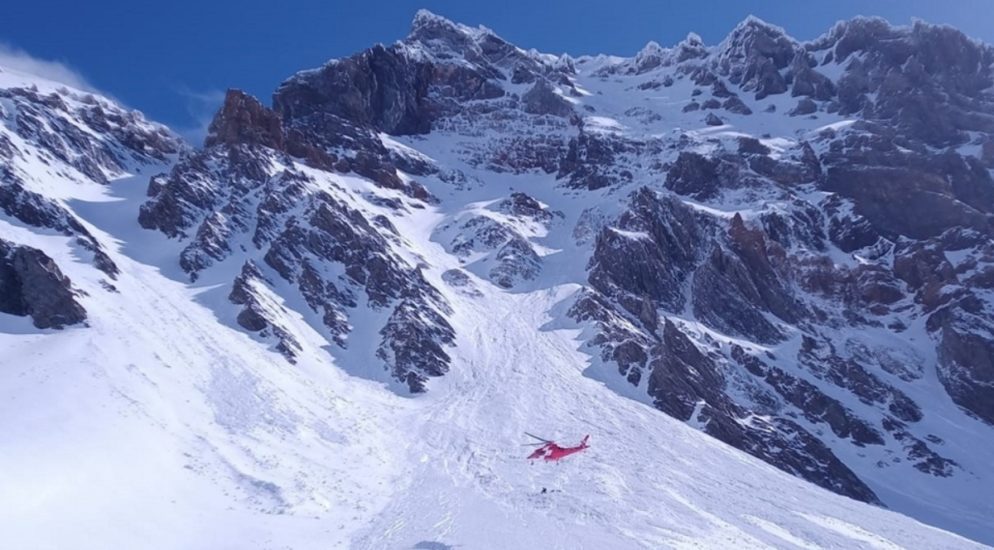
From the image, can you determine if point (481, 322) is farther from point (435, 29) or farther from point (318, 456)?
point (435, 29)

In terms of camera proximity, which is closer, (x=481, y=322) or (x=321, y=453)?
(x=321, y=453)

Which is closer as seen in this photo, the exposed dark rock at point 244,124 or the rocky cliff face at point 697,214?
the rocky cliff face at point 697,214

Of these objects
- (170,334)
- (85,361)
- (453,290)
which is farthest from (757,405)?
(85,361)

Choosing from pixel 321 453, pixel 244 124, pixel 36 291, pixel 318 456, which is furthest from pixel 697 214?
pixel 36 291

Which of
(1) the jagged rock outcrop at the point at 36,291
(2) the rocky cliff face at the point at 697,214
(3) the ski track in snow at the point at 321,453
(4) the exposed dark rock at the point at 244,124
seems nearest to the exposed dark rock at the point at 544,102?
(2) the rocky cliff face at the point at 697,214

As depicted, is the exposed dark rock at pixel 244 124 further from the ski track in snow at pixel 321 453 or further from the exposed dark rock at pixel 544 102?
the exposed dark rock at pixel 544 102

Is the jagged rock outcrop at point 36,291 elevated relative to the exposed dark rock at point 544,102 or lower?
lower

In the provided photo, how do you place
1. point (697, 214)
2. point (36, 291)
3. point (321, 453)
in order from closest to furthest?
1. point (321, 453)
2. point (36, 291)
3. point (697, 214)

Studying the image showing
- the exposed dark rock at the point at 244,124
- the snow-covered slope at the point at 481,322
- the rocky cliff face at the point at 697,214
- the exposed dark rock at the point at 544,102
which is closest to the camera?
the snow-covered slope at the point at 481,322

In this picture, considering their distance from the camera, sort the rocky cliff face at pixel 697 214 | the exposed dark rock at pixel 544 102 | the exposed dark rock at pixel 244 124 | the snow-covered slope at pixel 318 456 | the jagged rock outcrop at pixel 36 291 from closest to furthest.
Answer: the snow-covered slope at pixel 318 456
the jagged rock outcrop at pixel 36 291
the rocky cliff face at pixel 697 214
the exposed dark rock at pixel 244 124
the exposed dark rock at pixel 544 102
